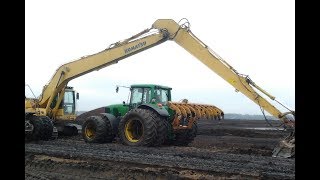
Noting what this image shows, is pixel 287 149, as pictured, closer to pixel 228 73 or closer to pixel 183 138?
pixel 228 73

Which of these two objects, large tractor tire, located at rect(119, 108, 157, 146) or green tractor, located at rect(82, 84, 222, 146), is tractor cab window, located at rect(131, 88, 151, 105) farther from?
large tractor tire, located at rect(119, 108, 157, 146)

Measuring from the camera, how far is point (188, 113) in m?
12.9

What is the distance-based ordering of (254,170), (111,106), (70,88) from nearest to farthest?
(254,170) → (111,106) → (70,88)

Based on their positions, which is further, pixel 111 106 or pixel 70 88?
pixel 70 88

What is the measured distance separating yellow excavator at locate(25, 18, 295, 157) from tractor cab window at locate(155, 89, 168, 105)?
164cm

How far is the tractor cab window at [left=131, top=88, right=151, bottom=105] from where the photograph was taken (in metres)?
13.8

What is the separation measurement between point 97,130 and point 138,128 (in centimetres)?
157

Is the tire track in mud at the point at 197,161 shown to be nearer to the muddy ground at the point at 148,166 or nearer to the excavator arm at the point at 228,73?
the muddy ground at the point at 148,166

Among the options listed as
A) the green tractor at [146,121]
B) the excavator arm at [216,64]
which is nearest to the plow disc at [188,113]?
the green tractor at [146,121]
